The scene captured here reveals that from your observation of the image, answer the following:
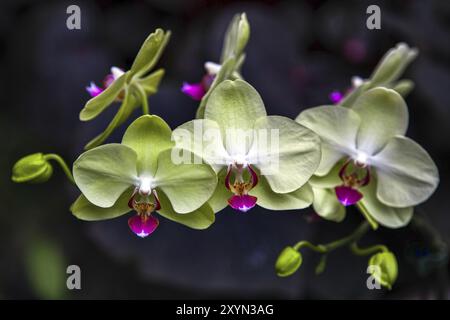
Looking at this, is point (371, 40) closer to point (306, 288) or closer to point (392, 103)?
point (306, 288)

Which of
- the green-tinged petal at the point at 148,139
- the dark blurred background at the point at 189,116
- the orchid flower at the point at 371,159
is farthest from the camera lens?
the dark blurred background at the point at 189,116

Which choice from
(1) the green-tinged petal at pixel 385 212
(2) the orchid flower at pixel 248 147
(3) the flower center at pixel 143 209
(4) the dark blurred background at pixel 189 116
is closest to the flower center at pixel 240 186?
(2) the orchid flower at pixel 248 147

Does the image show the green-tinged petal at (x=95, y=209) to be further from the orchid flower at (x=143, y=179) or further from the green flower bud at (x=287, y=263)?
the green flower bud at (x=287, y=263)

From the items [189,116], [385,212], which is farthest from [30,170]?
[189,116]

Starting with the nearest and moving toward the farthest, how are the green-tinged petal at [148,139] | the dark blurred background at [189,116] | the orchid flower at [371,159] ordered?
the green-tinged petal at [148,139], the orchid flower at [371,159], the dark blurred background at [189,116]

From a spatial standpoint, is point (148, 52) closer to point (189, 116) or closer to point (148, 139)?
point (148, 139)

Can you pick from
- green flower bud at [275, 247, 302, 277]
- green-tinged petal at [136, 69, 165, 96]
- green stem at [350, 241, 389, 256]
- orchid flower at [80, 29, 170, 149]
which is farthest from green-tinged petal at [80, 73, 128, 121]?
green stem at [350, 241, 389, 256]

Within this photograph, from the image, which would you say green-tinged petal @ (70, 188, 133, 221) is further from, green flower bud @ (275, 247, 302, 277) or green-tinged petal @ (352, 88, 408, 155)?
green-tinged petal @ (352, 88, 408, 155)
